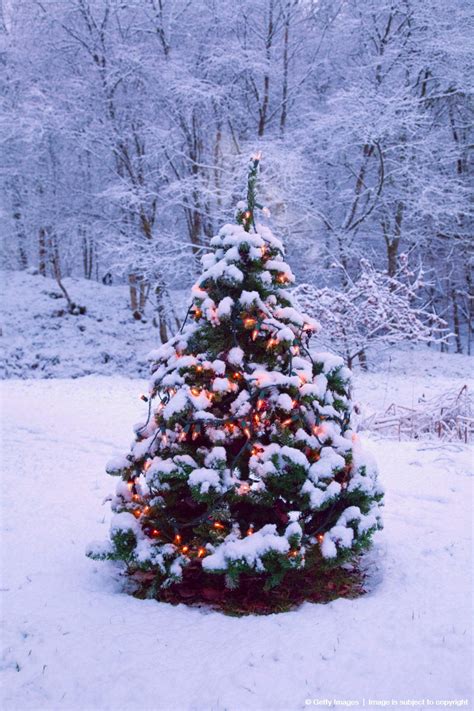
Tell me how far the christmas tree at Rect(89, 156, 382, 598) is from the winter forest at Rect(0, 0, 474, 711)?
2 centimetres

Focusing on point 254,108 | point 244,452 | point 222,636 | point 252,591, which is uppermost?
point 254,108

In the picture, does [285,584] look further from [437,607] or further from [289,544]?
[437,607]

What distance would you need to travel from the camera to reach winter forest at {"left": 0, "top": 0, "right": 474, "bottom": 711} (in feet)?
9.50

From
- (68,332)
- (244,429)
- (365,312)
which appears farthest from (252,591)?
(68,332)

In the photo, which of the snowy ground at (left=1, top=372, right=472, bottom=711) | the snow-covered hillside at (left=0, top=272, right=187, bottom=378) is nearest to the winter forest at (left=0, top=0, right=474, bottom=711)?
the snowy ground at (left=1, top=372, right=472, bottom=711)

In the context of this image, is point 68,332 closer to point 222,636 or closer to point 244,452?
point 244,452

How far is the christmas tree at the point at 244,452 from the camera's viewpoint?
3.34 meters

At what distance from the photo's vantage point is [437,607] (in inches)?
132

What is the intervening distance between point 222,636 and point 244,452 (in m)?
1.16

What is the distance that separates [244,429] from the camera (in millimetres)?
3438

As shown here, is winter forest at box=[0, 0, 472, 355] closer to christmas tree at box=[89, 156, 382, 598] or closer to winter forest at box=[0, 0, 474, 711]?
winter forest at box=[0, 0, 474, 711]

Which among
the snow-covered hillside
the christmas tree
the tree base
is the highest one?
the christmas tree

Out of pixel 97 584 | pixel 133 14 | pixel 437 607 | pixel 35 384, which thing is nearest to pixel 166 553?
pixel 97 584

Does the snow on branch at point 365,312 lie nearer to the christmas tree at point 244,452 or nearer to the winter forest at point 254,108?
the winter forest at point 254,108
